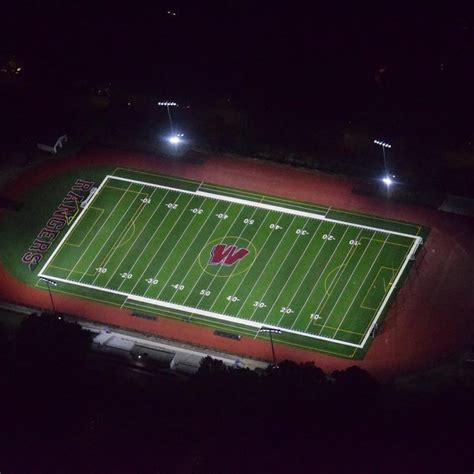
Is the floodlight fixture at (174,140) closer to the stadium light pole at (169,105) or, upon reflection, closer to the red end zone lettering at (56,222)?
the stadium light pole at (169,105)

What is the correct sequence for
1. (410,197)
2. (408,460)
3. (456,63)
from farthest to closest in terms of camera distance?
(456,63) < (410,197) < (408,460)

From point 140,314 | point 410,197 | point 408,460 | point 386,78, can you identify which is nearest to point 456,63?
point 386,78

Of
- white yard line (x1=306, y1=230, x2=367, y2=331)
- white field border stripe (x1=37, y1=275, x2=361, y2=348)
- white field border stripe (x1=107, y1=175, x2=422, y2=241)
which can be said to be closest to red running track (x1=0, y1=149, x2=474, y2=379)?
white field border stripe (x1=37, y1=275, x2=361, y2=348)

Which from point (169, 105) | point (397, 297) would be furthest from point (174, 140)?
point (397, 297)

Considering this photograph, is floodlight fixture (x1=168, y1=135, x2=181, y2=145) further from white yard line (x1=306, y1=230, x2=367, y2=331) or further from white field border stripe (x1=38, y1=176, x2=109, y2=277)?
white yard line (x1=306, y1=230, x2=367, y2=331)

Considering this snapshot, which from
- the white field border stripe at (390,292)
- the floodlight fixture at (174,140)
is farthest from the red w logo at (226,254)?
the floodlight fixture at (174,140)

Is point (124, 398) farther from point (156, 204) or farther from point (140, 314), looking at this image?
point (156, 204)
